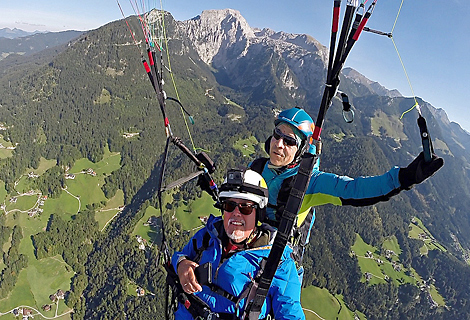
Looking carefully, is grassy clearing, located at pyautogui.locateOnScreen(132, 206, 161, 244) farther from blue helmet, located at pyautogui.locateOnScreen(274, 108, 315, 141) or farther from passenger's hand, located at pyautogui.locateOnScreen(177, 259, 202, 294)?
blue helmet, located at pyautogui.locateOnScreen(274, 108, 315, 141)

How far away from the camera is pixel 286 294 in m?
4.15

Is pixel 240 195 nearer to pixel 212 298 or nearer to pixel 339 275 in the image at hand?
pixel 212 298

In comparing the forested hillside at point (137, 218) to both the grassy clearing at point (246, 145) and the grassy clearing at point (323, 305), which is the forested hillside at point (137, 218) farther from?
the grassy clearing at point (323, 305)

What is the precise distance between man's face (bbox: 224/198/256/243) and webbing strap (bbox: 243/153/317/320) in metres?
0.72

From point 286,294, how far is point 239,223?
1.24 metres

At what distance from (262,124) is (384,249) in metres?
107

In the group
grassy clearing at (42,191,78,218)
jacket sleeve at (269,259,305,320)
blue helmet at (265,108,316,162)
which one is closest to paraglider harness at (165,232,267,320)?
jacket sleeve at (269,259,305,320)

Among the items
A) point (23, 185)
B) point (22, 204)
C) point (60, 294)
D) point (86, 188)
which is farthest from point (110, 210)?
point (60, 294)

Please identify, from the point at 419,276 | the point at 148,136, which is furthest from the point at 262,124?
the point at 419,276

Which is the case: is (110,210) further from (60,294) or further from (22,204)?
(60,294)

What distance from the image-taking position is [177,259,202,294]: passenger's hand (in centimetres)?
429

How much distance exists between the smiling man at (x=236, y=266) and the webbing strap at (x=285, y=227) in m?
0.25

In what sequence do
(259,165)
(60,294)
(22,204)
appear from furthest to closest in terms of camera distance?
(22,204)
(60,294)
(259,165)

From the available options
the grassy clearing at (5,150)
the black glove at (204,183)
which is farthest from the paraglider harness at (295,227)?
the grassy clearing at (5,150)
